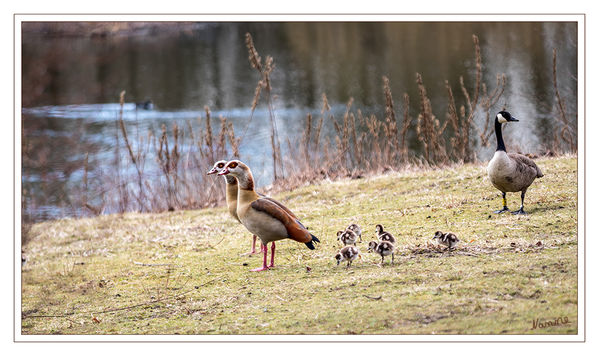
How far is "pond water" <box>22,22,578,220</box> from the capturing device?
36.8 ft

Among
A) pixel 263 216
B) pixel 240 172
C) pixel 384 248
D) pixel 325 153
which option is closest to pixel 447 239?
pixel 384 248

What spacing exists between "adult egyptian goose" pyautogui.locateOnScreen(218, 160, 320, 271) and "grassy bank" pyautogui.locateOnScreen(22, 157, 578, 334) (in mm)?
495

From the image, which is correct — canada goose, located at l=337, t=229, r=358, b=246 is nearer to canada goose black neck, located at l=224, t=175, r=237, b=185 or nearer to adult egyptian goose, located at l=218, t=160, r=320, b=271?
adult egyptian goose, located at l=218, t=160, r=320, b=271

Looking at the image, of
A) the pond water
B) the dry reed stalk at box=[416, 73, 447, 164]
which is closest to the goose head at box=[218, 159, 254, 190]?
the pond water

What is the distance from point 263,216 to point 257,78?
18565 millimetres

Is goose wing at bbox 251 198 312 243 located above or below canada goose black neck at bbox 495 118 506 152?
below

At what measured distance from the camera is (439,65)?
17.1 metres

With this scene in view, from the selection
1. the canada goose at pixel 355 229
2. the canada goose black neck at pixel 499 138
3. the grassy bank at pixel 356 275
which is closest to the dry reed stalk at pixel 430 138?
the grassy bank at pixel 356 275

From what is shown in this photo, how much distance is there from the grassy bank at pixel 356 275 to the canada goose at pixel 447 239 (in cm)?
11

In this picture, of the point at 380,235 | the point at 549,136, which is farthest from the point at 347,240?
the point at 549,136

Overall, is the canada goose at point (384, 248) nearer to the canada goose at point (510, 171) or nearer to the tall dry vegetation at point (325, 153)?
the canada goose at point (510, 171)

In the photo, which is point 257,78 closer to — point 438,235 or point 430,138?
point 430,138

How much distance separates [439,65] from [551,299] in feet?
41.2

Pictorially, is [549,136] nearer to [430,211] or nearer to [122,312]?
[430,211]
